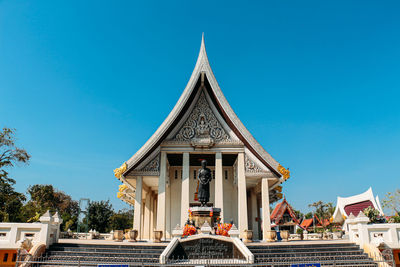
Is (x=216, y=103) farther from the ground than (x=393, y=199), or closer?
farther from the ground

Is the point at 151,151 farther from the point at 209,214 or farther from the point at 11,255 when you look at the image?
the point at 11,255

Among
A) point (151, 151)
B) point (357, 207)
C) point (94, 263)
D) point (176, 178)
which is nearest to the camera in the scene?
point (94, 263)

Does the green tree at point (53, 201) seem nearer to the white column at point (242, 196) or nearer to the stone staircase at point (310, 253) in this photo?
the white column at point (242, 196)

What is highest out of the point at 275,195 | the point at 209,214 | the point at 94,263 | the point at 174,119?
the point at 174,119

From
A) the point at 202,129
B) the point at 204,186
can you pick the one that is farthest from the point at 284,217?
the point at 204,186

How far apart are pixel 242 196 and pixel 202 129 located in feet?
13.1

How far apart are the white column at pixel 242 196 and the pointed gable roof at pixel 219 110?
2.94 feet

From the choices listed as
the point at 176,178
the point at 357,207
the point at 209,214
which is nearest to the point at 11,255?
the point at 209,214

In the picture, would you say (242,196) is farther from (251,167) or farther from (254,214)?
(254,214)

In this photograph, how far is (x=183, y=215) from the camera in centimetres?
1400

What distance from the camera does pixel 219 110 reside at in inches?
627

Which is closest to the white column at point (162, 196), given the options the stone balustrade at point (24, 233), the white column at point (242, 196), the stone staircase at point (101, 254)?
the white column at point (242, 196)

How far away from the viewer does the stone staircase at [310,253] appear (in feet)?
28.5

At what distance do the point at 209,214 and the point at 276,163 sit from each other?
16.6 ft
